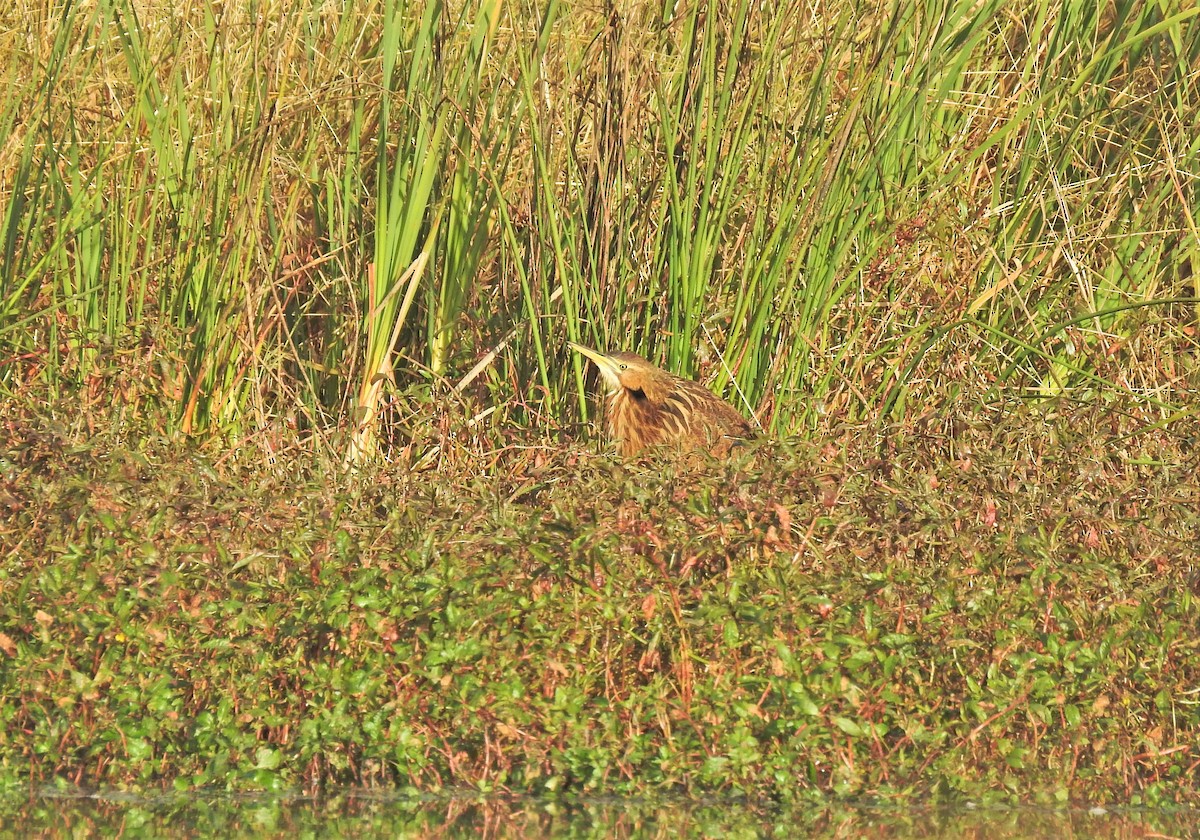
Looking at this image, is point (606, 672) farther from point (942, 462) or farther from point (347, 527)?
point (942, 462)

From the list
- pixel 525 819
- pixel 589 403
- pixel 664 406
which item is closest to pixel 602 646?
pixel 525 819

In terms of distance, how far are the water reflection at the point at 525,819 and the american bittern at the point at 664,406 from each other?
4.62 ft

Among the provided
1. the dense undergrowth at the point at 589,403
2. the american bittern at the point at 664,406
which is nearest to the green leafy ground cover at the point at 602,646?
the dense undergrowth at the point at 589,403

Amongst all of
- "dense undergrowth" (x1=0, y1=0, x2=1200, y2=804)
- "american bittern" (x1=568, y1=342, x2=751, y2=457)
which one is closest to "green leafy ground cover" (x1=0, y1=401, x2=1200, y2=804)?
"dense undergrowth" (x1=0, y1=0, x2=1200, y2=804)

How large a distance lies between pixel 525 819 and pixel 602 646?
41cm

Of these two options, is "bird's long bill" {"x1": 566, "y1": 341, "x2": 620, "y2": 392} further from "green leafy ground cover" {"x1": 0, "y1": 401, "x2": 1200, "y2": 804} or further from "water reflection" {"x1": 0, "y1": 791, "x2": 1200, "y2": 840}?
"water reflection" {"x1": 0, "y1": 791, "x2": 1200, "y2": 840}

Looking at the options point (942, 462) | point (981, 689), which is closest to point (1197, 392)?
point (942, 462)

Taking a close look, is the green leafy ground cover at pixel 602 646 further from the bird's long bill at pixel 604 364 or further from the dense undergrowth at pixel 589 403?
the bird's long bill at pixel 604 364

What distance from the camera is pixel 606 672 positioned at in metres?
3.36

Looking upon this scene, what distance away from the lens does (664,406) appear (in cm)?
454

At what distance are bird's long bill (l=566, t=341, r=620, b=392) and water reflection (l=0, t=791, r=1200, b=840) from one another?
1535 millimetres

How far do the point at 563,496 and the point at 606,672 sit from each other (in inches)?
26.0

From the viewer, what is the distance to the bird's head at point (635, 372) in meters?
4.55

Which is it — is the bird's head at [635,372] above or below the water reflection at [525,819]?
above
